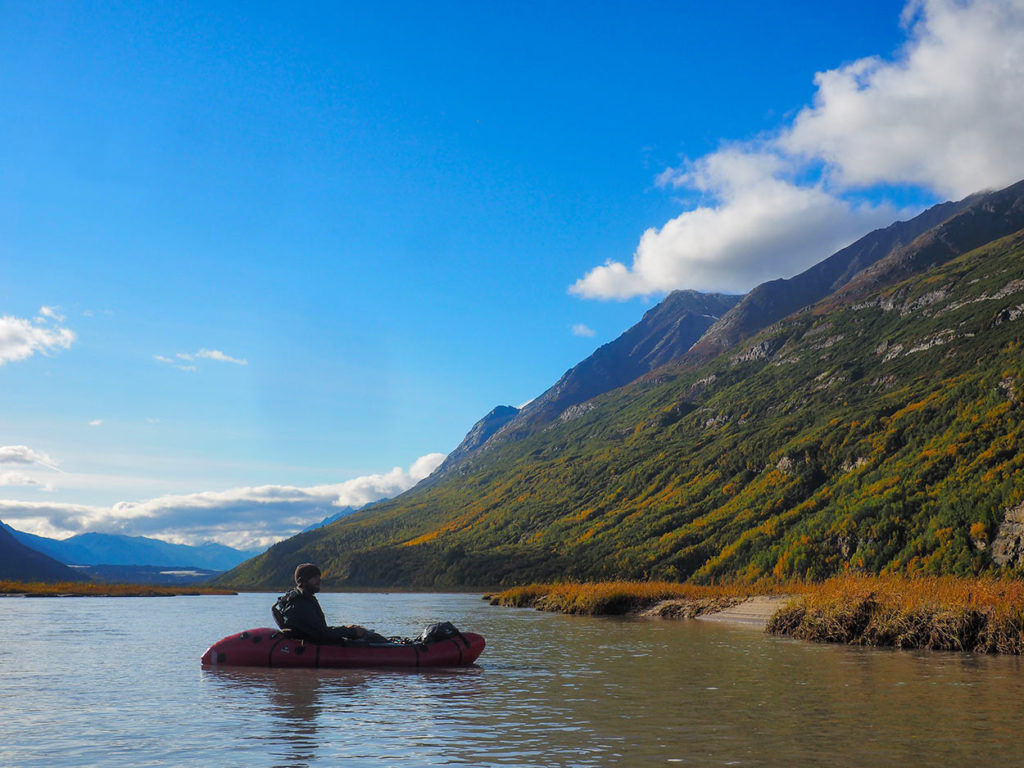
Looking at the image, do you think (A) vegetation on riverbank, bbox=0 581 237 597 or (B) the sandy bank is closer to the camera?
(B) the sandy bank

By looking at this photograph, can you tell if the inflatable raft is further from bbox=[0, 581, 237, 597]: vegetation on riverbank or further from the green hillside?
bbox=[0, 581, 237, 597]: vegetation on riverbank

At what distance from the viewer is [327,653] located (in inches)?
932

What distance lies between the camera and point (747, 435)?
170 m

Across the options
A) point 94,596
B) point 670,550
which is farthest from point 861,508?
point 94,596

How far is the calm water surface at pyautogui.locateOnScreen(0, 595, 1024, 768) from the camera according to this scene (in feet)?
40.2

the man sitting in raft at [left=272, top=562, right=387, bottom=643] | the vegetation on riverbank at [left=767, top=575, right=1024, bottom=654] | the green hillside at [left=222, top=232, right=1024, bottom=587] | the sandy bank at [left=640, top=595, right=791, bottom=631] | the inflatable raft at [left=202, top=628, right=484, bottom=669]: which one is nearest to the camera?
the inflatable raft at [left=202, top=628, right=484, bottom=669]

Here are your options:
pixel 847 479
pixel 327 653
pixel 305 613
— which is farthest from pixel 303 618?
pixel 847 479

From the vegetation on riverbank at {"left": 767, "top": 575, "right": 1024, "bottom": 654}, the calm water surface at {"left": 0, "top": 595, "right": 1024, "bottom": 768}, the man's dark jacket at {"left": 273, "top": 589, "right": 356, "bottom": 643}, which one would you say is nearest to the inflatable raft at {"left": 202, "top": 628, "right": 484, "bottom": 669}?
the man's dark jacket at {"left": 273, "top": 589, "right": 356, "bottom": 643}

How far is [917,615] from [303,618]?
68.6ft

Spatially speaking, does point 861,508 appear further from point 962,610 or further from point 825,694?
point 825,694

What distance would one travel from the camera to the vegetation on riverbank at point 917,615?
2475cm

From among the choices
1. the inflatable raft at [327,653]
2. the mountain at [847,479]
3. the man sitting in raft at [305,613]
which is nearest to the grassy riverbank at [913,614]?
the inflatable raft at [327,653]

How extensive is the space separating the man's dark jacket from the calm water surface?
130 cm

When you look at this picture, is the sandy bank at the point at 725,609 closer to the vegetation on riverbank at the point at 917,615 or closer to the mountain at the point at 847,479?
the vegetation on riverbank at the point at 917,615
